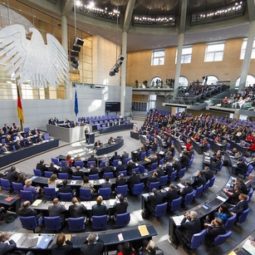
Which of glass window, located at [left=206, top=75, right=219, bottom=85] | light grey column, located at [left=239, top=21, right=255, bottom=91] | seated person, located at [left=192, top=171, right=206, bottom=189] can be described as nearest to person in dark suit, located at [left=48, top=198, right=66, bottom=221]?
seated person, located at [left=192, top=171, right=206, bottom=189]

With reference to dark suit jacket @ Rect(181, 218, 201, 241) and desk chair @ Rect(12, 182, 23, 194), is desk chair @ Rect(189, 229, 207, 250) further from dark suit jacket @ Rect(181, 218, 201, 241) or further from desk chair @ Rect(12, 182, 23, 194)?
desk chair @ Rect(12, 182, 23, 194)

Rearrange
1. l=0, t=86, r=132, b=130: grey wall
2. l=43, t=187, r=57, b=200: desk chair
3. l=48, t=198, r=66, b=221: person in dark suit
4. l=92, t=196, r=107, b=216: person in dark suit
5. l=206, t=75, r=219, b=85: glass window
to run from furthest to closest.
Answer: l=206, t=75, r=219, b=85: glass window → l=0, t=86, r=132, b=130: grey wall → l=43, t=187, r=57, b=200: desk chair → l=92, t=196, r=107, b=216: person in dark suit → l=48, t=198, r=66, b=221: person in dark suit

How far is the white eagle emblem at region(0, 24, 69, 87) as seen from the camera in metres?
9.68

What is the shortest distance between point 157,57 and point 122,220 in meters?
28.7

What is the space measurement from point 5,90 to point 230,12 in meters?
22.7

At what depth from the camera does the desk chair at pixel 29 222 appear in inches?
170

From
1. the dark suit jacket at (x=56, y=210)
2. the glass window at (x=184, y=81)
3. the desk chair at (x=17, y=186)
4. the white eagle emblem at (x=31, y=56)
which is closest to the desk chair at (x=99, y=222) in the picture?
the dark suit jacket at (x=56, y=210)

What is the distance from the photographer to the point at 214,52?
80.2 ft

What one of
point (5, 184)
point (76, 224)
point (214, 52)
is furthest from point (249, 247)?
point (214, 52)

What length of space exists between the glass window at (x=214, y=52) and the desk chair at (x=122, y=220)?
2537 centimetres

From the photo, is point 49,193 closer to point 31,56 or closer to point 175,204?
point 175,204

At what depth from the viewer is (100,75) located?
23469 millimetres

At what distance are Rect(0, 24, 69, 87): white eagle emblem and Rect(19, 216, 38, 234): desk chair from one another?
28.4 ft

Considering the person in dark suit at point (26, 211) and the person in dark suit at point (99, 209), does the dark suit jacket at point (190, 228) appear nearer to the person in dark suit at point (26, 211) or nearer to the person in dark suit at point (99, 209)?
the person in dark suit at point (99, 209)
